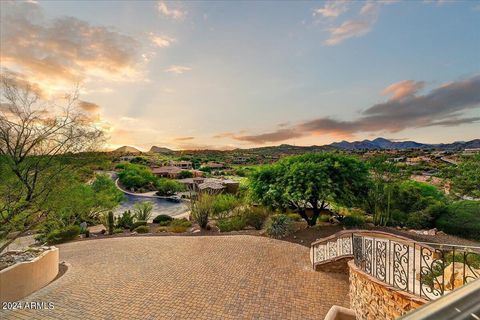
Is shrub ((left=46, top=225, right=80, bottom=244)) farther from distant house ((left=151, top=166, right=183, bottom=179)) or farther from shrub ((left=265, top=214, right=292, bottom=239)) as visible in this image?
distant house ((left=151, top=166, right=183, bottom=179))

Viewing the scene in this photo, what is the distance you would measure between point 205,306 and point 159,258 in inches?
178

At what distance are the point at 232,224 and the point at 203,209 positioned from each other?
2.26m

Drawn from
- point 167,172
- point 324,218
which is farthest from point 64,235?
point 167,172

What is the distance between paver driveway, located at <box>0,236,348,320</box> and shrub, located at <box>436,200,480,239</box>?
27.3 ft

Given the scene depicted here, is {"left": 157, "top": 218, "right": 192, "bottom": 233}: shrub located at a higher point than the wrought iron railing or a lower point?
lower

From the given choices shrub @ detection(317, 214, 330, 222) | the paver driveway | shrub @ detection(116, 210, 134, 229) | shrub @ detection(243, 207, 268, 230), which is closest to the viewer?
the paver driveway

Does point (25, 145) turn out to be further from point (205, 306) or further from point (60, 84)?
point (205, 306)

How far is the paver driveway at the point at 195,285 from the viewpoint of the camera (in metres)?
5.96

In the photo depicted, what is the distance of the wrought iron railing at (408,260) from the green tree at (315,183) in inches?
119

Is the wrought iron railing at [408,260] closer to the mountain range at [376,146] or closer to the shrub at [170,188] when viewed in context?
the mountain range at [376,146]

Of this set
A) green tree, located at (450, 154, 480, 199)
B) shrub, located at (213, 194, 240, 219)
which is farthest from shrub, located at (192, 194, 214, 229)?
green tree, located at (450, 154, 480, 199)

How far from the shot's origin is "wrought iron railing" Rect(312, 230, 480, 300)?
4145 millimetres

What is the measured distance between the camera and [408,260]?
4.47m

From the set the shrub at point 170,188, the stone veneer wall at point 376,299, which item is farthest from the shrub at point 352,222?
the shrub at point 170,188
